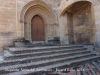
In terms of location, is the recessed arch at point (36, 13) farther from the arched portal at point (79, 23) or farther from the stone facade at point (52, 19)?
the arched portal at point (79, 23)

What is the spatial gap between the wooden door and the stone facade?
261 mm

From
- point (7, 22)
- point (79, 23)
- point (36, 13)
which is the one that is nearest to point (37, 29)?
point (36, 13)

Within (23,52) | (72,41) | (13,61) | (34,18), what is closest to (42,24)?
(34,18)

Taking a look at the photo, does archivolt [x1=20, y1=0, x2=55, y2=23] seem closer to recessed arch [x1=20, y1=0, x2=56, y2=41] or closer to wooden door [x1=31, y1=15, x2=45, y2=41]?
recessed arch [x1=20, y1=0, x2=56, y2=41]

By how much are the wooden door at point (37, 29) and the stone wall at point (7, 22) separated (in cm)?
143

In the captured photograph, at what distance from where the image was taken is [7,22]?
5.46 m

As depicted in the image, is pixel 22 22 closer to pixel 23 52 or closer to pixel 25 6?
pixel 25 6

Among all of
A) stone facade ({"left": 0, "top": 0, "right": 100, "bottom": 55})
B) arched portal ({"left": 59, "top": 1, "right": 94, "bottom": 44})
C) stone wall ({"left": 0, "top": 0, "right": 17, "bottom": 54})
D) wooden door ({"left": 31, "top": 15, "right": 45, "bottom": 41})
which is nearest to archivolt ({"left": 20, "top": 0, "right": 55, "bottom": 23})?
stone facade ({"left": 0, "top": 0, "right": 100, "bottom": 55})

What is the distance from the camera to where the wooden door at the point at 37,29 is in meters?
6.77

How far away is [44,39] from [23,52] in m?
3.62

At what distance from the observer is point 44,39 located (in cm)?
702

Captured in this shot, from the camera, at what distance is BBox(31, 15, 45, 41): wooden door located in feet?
22.2

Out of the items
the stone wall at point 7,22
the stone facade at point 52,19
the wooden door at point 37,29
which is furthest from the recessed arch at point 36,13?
the stone wall at point 7,22

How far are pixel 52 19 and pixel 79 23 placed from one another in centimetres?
199
